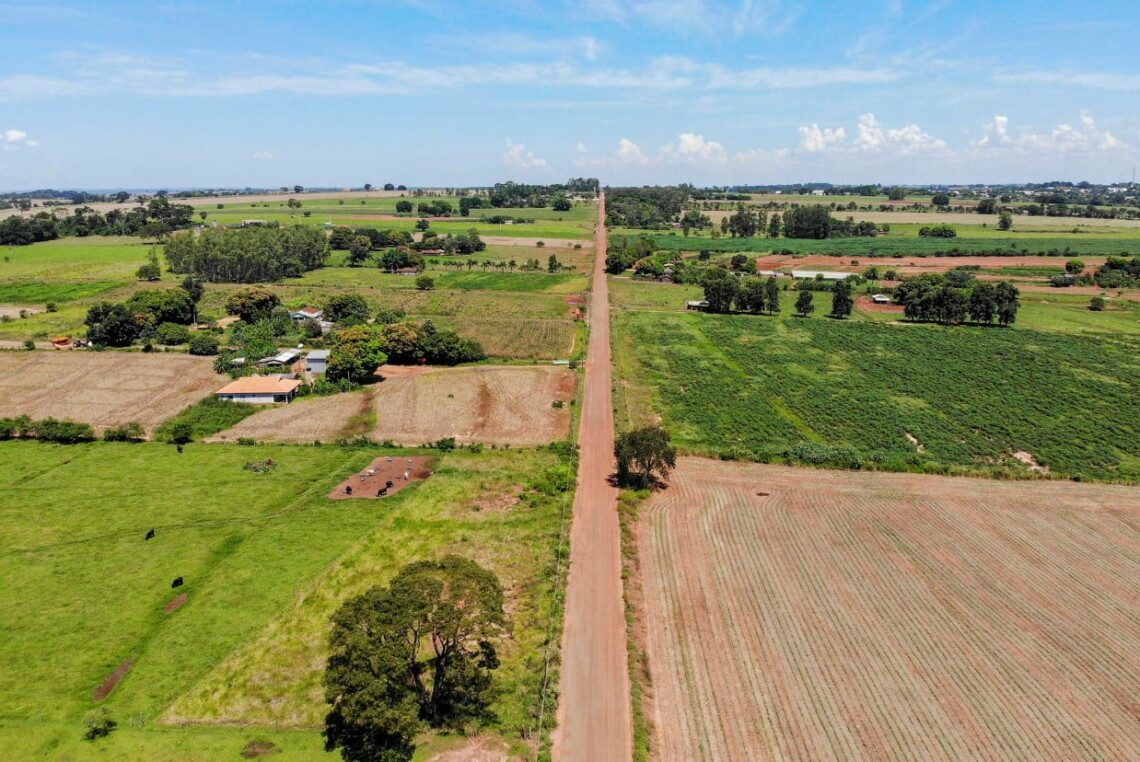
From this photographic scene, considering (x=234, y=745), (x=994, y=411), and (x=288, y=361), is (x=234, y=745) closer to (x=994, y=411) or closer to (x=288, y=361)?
A: (x=288, y=361)

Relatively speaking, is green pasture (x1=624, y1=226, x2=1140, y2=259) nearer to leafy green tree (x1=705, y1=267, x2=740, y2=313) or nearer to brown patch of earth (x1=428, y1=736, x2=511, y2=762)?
leafy green tree (x1=705, y1=267, x2=740, y2=313)

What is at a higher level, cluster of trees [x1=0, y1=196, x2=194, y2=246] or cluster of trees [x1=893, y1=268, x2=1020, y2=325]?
cluster of trees [x1=0, y1=196, x2=194, y2=246]

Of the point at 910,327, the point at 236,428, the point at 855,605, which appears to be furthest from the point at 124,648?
the point at 910,327

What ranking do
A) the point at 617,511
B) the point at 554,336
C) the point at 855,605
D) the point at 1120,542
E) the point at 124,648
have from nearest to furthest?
the point at 124,648
the point at 855,605
the point at 1120,542
the point at 617,511
the point at 554,336

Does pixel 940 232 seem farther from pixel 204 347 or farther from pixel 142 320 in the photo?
pixel 142 320

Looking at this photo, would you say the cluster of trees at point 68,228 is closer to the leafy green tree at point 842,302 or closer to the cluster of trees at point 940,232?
the leafy green tree at point 842,302

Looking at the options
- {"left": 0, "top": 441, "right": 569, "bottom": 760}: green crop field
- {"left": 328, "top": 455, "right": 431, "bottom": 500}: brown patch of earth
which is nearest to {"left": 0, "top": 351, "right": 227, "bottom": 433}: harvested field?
{"left": 0, "top": 441, "right": 569, "bottom": 760}: green crop field
